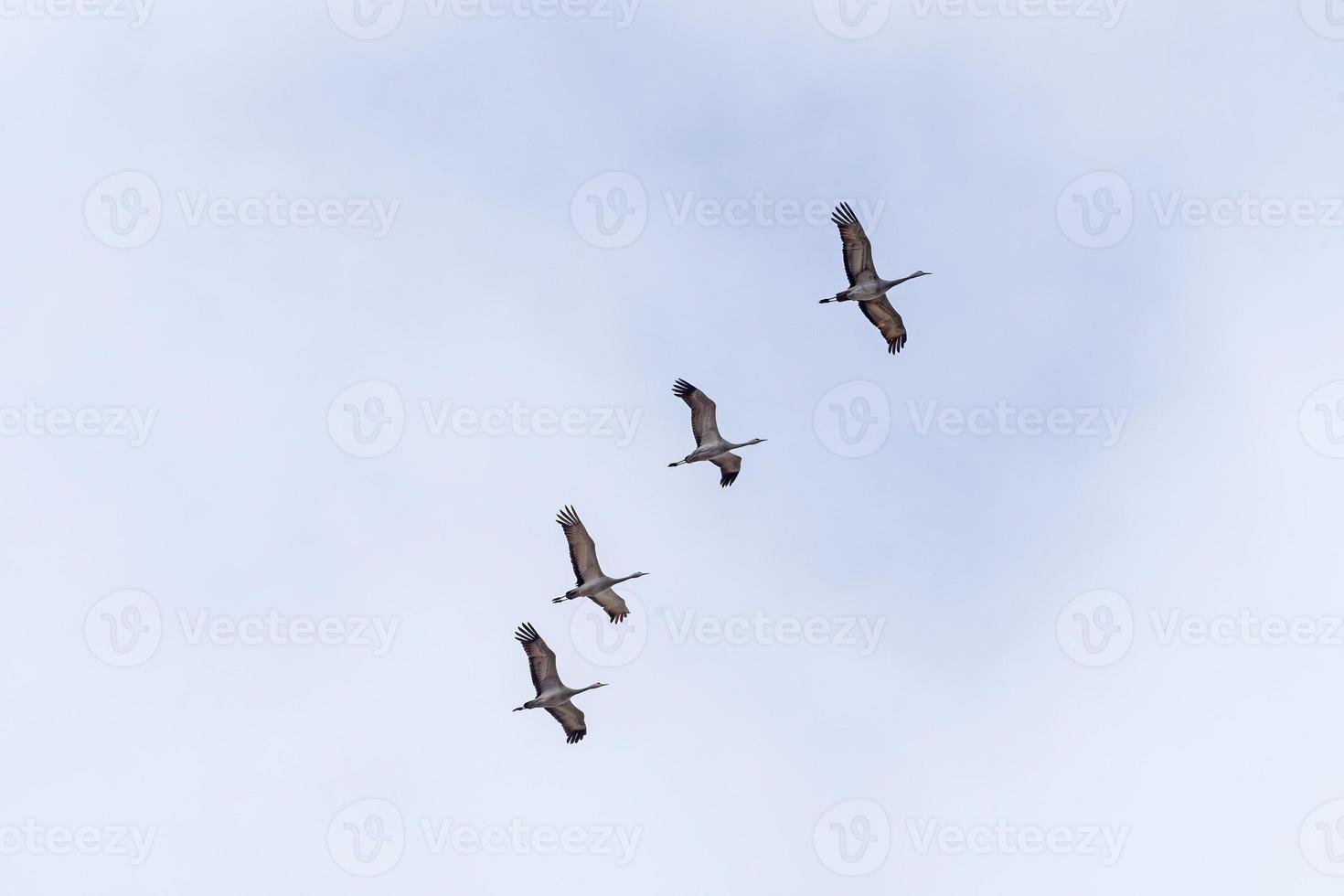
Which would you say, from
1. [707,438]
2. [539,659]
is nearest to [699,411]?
[707,438]

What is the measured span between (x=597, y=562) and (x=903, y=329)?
15.7 metres

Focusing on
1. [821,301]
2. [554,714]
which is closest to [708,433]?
[821,301]

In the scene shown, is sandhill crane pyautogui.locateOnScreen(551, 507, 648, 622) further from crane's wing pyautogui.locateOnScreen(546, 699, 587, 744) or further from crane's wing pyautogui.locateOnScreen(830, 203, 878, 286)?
crane's wing pyautogui.locateOnScreen(830, 203, 878, 286)

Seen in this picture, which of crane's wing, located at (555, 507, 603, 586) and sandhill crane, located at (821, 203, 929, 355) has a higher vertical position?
sandhill crane, located at (821, 203, 929, 355)

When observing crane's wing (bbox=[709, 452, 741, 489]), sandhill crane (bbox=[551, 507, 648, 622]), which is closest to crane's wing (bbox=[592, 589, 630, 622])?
sandhill crane (bbox=[551, 507, 648, 622])

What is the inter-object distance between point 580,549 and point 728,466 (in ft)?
27.1

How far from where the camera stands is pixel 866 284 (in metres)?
84.7

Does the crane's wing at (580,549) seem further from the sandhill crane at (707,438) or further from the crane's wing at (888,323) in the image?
the crane's wing at (888,323)

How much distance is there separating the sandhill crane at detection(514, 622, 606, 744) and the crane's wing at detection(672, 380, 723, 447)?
10.7 m

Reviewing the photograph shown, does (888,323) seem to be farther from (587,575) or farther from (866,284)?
(587,575)

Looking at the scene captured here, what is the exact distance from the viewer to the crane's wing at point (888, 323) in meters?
86.1

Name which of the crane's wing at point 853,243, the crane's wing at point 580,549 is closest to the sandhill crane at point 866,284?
the crane's wing at point 853,243

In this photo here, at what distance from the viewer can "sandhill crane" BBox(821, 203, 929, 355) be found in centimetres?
A: 8331

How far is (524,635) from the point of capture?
273 feet
